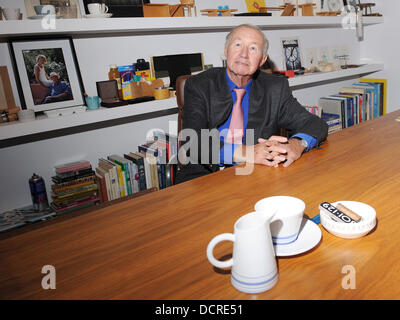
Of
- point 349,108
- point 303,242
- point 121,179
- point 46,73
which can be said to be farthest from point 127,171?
point 349,108

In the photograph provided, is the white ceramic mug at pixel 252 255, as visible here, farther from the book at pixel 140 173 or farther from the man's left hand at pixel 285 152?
the book at pixel 140 173

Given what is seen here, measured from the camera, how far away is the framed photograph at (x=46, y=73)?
1.93 metres

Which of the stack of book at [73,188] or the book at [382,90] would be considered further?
the book at [382,90]

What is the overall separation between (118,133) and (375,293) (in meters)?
2.07

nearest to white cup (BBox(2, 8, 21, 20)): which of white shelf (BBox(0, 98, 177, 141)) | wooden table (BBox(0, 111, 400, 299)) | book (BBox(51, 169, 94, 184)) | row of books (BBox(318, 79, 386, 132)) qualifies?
white shelf (BBox(0, 98, 177, 141))

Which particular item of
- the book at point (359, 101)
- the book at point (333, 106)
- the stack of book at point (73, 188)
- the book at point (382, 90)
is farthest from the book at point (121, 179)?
the book at point (382, 90)

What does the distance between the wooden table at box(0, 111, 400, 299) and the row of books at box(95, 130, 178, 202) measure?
3.21ft

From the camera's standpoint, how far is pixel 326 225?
814 mm

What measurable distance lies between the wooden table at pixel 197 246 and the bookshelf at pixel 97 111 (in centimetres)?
109

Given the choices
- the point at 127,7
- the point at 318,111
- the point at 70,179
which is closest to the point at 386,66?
the point at 318,111

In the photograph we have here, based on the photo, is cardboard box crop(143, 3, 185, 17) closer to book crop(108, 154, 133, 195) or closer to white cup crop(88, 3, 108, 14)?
white cup crop(88, 3, 108, 14)

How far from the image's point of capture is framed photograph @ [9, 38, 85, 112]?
1.93 metres

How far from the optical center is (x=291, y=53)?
10.7 feet

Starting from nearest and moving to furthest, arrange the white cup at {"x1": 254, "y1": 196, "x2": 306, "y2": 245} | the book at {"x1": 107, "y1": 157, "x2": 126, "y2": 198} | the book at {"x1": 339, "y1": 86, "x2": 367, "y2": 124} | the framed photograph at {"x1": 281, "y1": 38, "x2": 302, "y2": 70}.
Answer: the white cup at {"x1": 254, "y1": 196, "x2": 306, "y2": 245} → the book at {"x1": 107, "y1": 157, "x2": 126, "y2": 198} → the framed photograph at {"x1": 281, "y1": 38, "x2": 302, "y2": 70} → the book at {"x1": 339, "y1": 86, "x2": 367, "y2": 124}
